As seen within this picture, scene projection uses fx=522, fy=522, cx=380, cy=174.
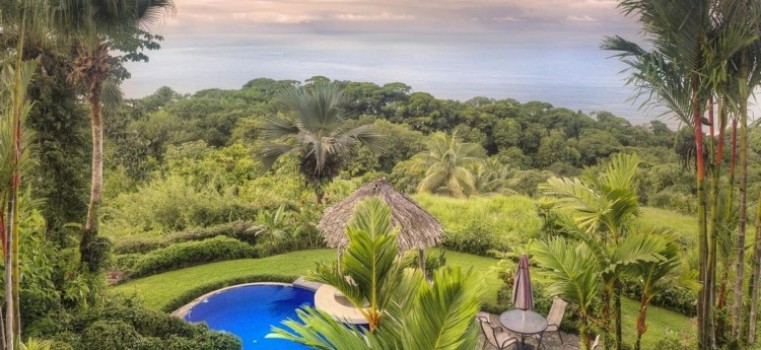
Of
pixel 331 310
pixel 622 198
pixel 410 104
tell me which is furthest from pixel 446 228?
pixel 410 104

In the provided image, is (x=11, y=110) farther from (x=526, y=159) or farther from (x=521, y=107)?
(x=521, y=107)

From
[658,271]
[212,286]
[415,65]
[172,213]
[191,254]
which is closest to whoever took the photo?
[658,271]

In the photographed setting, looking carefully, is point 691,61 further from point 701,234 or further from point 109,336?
point 109,336

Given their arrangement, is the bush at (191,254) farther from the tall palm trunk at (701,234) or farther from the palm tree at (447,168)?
the palm tree at (447,168)

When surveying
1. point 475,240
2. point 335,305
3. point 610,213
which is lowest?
point 335,305

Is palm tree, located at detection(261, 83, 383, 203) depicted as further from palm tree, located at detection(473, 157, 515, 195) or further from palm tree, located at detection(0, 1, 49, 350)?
palm tree, located at detection(473, 157, 515, 195)

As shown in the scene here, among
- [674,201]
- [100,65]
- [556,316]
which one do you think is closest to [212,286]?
[100,65]
